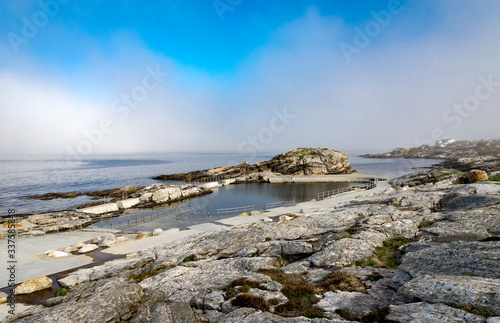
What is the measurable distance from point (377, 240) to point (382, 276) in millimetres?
4125

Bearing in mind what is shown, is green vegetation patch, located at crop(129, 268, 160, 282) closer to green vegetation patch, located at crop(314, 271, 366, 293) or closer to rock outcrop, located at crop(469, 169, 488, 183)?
green vegetation patch, located at crop(314, 271, 366, 293)

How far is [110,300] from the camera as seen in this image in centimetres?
839

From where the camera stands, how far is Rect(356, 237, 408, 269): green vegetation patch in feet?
32.4

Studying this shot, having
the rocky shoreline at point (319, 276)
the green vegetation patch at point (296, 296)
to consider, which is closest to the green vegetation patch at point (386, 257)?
the rocky shoreline at point (319, 276)

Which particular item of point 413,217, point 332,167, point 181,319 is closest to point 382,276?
point 181,319

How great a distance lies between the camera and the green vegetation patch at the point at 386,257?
9.88 metres

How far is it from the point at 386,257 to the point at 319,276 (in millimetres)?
3495

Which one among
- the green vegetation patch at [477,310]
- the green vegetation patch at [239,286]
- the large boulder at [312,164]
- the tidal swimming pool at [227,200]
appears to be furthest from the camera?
the large boulder at [312,164]

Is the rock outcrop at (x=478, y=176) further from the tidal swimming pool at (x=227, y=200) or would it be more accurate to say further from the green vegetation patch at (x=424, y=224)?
the tidal swimming pool at (x=227, y=200)

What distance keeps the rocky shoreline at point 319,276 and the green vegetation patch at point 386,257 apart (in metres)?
0.04

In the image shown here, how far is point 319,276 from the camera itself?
959 centimetres

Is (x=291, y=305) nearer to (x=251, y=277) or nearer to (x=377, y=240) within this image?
(x=251, y=277)

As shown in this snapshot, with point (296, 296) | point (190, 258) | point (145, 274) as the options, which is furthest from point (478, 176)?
point (145, 274)

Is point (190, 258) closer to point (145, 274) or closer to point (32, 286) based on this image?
point (145, 274)
